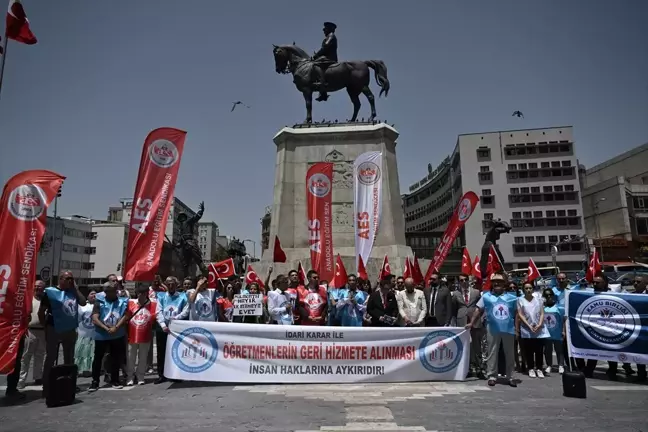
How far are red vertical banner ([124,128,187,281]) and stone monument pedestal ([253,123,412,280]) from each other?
32.7 ft

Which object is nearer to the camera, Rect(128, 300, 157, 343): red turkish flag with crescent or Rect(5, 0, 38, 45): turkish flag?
Rect(128, 300, 157, 343): red turkish flag with crescent

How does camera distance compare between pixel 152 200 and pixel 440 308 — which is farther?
pixel 440 308

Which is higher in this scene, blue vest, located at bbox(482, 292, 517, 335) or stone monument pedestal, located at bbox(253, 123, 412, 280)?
stone monument pedestal, located at bbox(253, 123, 412, 280)

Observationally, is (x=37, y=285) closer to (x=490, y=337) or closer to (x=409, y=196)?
(x=490, y=337)

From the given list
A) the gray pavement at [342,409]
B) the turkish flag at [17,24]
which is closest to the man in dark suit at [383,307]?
the gray pavement at [342,409]

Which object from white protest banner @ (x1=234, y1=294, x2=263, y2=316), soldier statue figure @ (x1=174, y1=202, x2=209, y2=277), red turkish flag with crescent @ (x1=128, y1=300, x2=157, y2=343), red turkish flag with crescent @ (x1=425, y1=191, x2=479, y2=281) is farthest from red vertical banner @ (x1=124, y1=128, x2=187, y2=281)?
soldier statue figure @ (x1=174, y1=202, x2=209, y2=277)

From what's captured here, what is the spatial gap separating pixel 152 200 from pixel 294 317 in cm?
389

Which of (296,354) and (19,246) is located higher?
(19,246)

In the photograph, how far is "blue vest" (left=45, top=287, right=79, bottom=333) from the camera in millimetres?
8047

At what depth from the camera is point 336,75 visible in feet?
72.2

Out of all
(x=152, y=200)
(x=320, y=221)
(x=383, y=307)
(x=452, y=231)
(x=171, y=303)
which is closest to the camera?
(x=152, y=200)

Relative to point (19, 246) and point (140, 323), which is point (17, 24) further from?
point (140, 323)

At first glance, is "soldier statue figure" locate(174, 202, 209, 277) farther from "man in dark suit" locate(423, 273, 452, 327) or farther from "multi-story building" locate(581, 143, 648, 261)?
"multi-story building" locate(581, 143, 648, 261)

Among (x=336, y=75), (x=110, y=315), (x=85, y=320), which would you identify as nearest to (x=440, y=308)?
(x=110, y=315)
